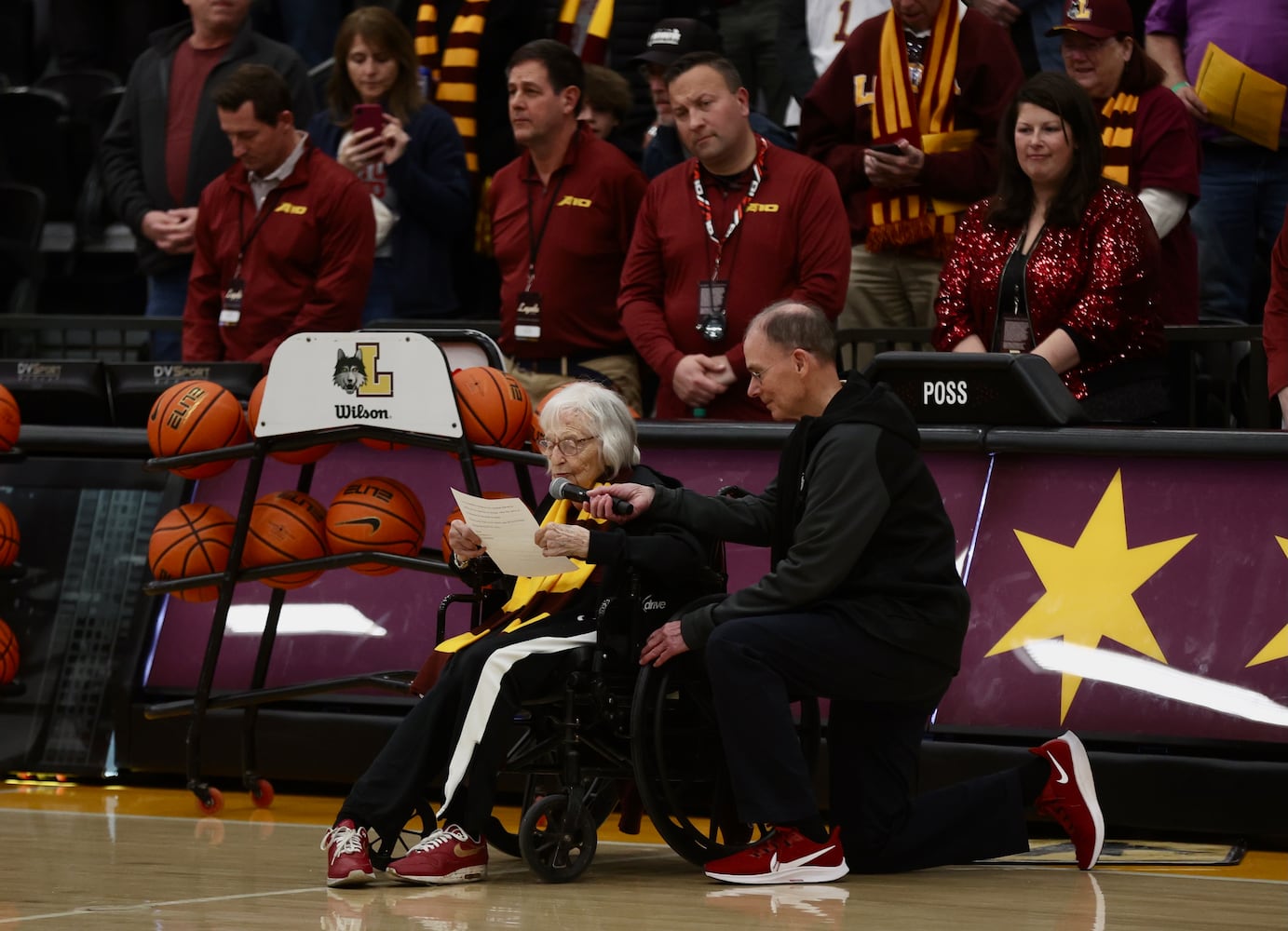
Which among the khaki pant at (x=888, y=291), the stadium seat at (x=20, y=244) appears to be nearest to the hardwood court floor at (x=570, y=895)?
the khaki pant at (x=888, y=291)

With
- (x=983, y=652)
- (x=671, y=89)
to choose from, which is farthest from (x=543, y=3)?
(x=983, y=652)

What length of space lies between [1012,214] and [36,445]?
396cm

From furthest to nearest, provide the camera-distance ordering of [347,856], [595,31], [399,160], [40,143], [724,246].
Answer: [40,143], [595,31], [399,160], [724,246], [347,856]

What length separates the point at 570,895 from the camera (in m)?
5.07

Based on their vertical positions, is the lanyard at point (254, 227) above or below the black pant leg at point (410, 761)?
above

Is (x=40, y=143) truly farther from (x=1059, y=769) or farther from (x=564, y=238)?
(x=1059, y=769)

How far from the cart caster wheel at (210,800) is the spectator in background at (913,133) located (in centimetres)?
358

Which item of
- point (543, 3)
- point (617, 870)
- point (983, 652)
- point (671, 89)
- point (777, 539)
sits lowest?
point (617, 870)

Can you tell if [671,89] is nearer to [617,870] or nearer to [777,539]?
[777,539]

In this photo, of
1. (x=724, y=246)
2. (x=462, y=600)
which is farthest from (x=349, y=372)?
(x=724, y=246)

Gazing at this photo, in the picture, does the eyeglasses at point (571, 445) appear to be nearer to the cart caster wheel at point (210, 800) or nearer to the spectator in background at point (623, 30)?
the cart caster wheel at point (210, 800)

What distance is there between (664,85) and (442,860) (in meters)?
4.86

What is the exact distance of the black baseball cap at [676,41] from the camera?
8977 millimetres

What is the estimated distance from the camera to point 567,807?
5.30 m
